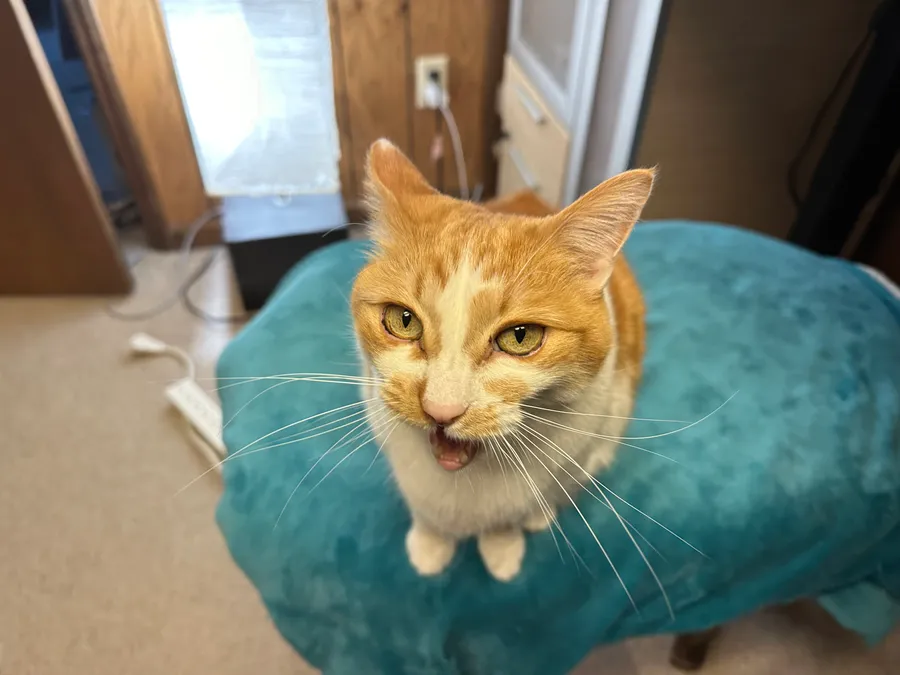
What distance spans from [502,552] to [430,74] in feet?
4.89

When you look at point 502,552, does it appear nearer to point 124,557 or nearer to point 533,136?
point 124,557

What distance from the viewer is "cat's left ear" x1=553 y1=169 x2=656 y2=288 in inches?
22.4

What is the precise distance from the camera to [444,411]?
1.83ft

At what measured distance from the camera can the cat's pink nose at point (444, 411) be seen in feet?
1.83

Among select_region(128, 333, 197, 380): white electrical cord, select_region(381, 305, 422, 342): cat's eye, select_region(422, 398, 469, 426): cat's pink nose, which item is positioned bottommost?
select_region(128, 333, 197, 380): white electrical cord

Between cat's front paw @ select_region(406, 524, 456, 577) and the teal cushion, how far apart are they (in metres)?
0.01

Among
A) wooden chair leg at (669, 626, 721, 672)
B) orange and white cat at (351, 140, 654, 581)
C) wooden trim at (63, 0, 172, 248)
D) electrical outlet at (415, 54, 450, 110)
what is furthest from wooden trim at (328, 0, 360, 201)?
wooden chair leg at (669, 626, 721, 672)

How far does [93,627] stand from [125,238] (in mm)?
1286

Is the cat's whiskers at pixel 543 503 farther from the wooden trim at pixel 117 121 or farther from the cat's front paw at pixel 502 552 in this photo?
the wooden trim at pixel 117 121

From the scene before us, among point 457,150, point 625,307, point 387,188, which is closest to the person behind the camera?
point 387,188

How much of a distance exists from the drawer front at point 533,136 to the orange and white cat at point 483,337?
0.91 m

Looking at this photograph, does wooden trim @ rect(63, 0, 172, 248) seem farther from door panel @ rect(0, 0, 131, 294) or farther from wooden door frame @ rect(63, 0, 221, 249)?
door panel @ rect(0, 0, 131, 294)

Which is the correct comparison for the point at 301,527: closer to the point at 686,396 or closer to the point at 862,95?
the point at 686,396

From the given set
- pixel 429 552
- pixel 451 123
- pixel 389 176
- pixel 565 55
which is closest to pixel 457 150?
pixel 451 123
